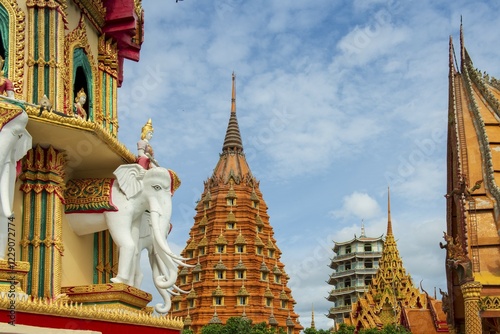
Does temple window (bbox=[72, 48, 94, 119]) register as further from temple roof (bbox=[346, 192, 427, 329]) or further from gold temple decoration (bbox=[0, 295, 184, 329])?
temple roof (bbox=[346, 192, 427, 329])

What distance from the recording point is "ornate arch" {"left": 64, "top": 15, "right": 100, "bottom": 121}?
1214 cm

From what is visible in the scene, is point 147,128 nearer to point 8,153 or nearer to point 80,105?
point 80,105

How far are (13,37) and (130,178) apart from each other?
9.17ft

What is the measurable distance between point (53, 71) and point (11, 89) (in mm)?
1261

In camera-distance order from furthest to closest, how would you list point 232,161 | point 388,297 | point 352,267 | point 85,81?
point 352,267 < point 232,161 < point 388,297 < point 85,81

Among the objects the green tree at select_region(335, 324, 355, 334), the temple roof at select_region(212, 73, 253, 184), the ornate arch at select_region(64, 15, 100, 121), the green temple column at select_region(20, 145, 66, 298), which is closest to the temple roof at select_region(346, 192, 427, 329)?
the green tree at select_region(335, 324, 355, 334)

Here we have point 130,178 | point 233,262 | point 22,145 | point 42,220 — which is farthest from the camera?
point 233,262

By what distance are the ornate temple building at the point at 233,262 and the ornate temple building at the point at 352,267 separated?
17.1 metres

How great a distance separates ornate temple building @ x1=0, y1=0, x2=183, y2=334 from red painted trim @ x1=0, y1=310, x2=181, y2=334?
0.02 metres

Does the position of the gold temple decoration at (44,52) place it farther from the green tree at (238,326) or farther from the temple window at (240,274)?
the temple window at (240,274)

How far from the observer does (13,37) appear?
11398 mm

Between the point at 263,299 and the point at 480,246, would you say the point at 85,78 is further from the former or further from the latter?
the point at 263,299

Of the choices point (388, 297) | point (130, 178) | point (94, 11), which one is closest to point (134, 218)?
point (130, 178)

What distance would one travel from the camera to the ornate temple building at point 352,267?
68.6 m
